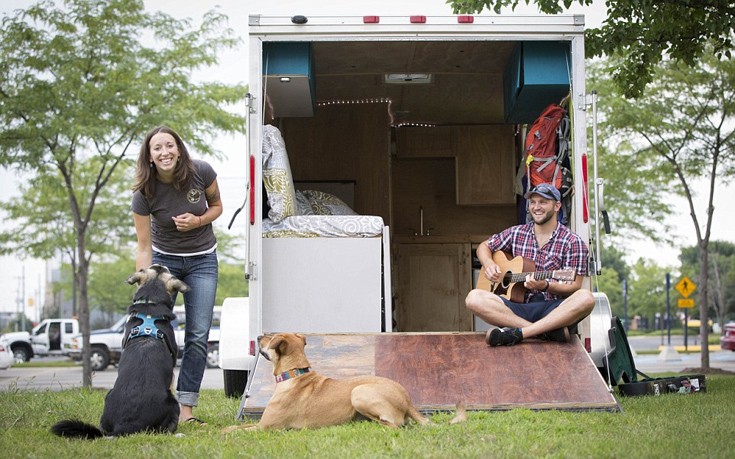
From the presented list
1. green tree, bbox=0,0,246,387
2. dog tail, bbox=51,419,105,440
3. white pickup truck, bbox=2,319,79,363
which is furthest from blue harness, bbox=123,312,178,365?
white pickup truck, bbox=2,319,79,363

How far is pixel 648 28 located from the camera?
8898 mm

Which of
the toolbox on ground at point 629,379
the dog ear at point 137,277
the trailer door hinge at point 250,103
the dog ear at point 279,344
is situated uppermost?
the trailer door hinge at point 250,103

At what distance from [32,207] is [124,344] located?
18.3 m

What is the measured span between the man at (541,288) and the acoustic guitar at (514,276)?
0.04 meters

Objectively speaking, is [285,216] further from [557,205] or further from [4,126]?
[4,126]

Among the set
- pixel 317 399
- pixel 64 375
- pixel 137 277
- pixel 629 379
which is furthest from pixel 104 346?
pixel 317 399

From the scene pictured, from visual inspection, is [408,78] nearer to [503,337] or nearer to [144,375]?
[503,337]

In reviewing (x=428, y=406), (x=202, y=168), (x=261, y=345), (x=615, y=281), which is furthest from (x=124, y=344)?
(x=615, y=281)

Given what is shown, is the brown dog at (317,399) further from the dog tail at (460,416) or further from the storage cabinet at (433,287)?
the storage cabinet at (433,287)

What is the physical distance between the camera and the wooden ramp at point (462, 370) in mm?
5605

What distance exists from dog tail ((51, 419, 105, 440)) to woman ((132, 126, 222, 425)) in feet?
2.69

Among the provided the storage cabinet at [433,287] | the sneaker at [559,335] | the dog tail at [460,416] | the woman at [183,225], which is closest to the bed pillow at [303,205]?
the woman at [183,225]

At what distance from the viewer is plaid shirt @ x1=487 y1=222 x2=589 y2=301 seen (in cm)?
655

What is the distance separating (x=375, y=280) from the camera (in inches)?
268
